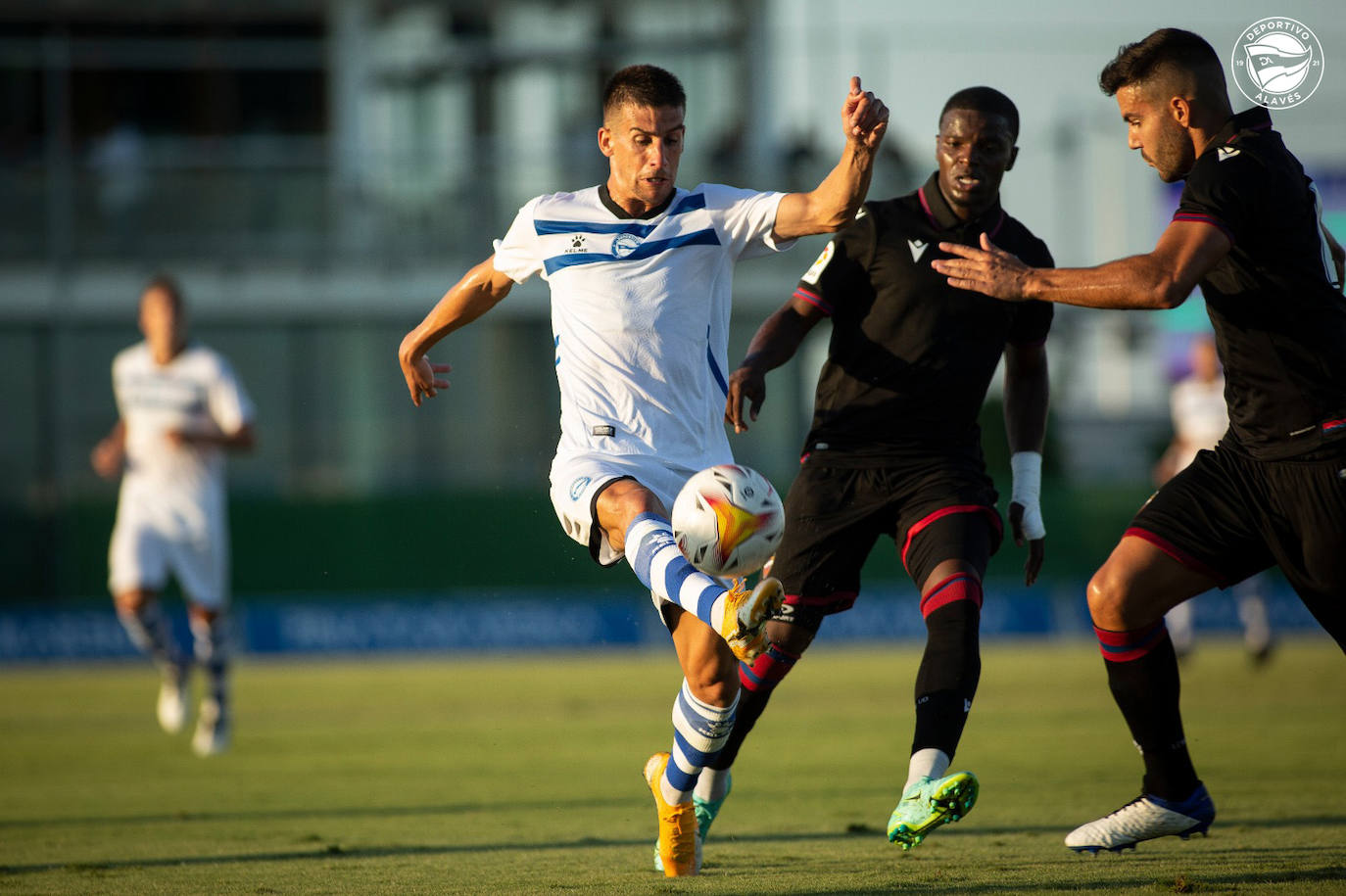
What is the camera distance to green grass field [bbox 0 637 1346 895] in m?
5.86

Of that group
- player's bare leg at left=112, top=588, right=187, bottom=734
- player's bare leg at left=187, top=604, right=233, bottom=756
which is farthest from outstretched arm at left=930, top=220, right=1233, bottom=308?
player's bare leg at left=112, top=588, right=187, bottom=734

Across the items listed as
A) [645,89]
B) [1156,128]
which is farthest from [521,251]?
[1156,128]

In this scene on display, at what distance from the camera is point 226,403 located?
11609mm

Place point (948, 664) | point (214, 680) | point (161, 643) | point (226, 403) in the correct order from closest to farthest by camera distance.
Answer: point (948, 664), point (214, 680), point (226, 403), point (161, 643)

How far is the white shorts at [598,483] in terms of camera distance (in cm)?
576

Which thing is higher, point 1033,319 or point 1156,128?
point 1156,128

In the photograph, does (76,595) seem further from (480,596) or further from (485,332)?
(485,332)

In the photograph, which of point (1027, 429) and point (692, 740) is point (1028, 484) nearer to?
point (1027, 429)

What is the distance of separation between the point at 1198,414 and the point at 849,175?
1049 cm

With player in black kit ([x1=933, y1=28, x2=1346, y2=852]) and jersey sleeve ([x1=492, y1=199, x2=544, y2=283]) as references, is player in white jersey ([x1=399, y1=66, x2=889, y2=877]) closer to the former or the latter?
jersey sleeve ([x1=492, y1=199, x2=544, y2=283])

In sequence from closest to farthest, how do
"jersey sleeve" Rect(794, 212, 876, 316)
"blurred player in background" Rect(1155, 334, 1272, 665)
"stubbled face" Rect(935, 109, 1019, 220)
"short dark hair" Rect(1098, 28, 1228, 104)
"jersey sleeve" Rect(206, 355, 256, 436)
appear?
1. "short dark hair" Rect(1098, 28, 1228, 104)
2. "stubbled face" Rect(935, 109, 1019, 220)
3. "jersey sleeve" Rect(794, 212, 876, 316)
4. "jersey sleeve" Rect(206, 355, 256, 436)
5. "blurred player in background" Rect(1155, 334, 1272, 665)

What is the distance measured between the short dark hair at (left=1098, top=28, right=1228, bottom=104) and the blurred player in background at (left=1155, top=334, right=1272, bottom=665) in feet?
31.3

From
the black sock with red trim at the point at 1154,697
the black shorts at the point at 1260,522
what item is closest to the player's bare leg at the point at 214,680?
the black sock with red trim at the point at 1154,697

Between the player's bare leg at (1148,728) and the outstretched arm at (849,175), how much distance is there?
1.53m
